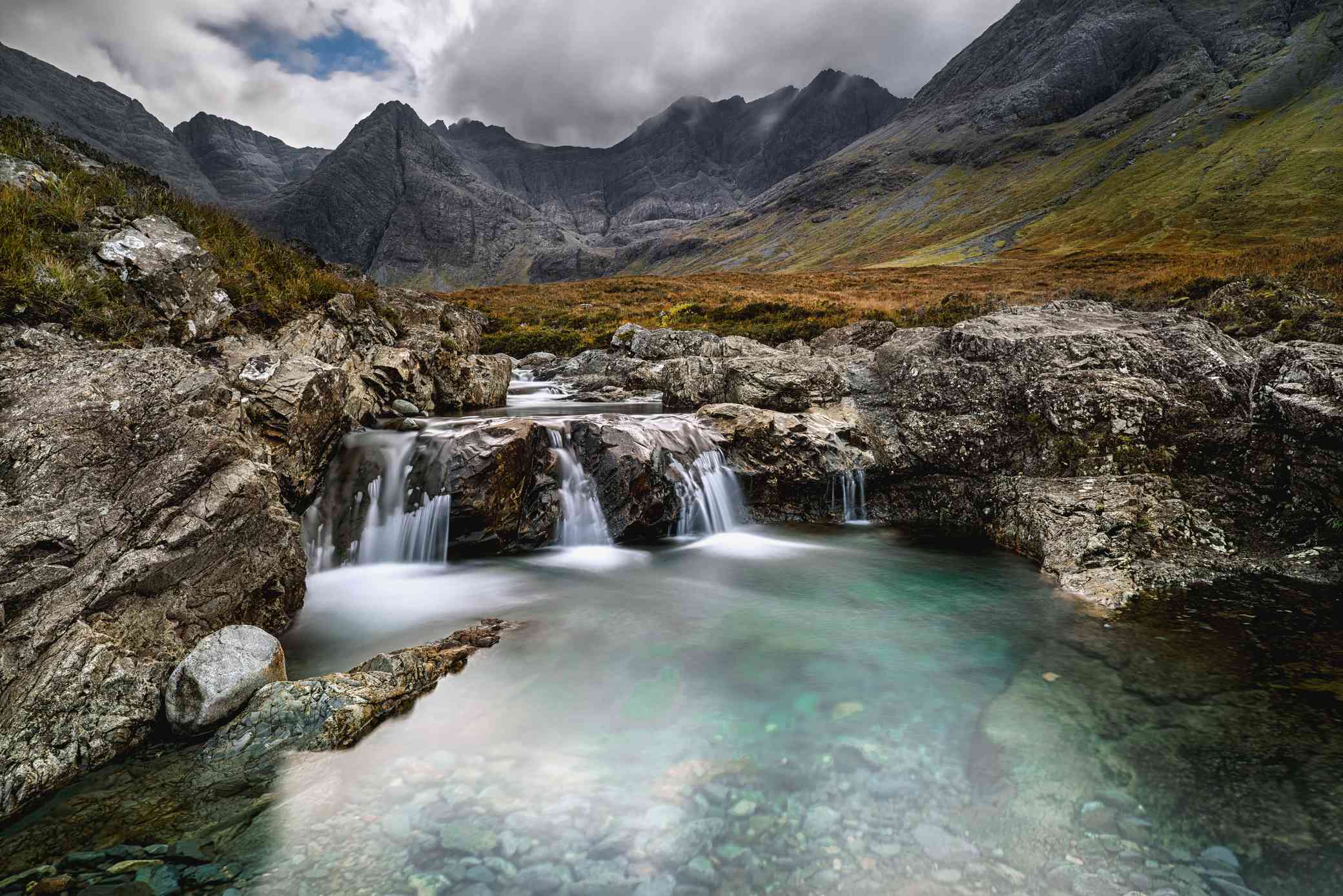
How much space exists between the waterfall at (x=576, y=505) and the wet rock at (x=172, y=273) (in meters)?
6.11

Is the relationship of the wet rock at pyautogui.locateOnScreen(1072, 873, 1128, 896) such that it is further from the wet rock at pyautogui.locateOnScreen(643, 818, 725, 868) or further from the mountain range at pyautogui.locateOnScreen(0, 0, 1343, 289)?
the mountain range at pyautogui.locateOnScreen(0, 0, 1343, 289)

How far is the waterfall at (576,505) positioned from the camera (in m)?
11.0

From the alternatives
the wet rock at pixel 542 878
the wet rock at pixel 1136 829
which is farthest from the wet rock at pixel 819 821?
the wet rock at pixel 1136 829

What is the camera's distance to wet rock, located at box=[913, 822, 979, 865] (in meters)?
3.79

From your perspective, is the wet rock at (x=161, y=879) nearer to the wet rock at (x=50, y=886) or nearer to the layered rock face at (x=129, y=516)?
the wet rock at (x=50, y=886)

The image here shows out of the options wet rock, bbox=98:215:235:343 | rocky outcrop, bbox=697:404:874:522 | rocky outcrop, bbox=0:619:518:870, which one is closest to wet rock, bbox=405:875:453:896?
rocky outcrop, bbox=0:619:518:870

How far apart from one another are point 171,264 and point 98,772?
8146 millimetres

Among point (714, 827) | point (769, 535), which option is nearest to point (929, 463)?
point (769, 535)

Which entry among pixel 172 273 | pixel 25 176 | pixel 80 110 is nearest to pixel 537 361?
pixel 172 273

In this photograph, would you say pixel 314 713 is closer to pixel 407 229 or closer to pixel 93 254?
pixel 93 254

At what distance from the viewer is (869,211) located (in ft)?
455

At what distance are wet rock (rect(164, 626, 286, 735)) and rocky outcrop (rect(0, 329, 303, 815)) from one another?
0.25m

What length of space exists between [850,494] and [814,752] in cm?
810

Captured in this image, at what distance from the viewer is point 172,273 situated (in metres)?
8.93
